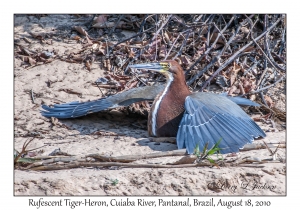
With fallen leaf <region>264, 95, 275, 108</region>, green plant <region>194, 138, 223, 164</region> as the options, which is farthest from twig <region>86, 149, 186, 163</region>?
fallen leaf <region>264, 95, 275, 108</region>

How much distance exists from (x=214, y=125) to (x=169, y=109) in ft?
1.87

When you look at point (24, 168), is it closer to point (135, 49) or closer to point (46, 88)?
point (46, 88)

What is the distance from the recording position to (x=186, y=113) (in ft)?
19.8

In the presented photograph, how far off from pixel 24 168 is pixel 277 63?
157 inches

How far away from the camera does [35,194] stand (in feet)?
14.7

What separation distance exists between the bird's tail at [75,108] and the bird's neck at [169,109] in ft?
2.14

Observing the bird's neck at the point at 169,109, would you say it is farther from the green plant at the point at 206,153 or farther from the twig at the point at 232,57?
the twig at the point at 232,57

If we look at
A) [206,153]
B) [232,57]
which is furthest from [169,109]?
[232,57]

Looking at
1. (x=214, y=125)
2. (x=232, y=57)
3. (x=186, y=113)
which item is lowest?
(x=214, y=125)

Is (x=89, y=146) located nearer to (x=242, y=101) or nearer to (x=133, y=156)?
(x=133, y=156)

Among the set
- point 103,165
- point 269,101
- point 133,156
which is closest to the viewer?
point 103,165

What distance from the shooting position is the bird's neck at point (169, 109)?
618cm

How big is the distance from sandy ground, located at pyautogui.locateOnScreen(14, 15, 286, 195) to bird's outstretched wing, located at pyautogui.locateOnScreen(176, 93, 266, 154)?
0.18 m

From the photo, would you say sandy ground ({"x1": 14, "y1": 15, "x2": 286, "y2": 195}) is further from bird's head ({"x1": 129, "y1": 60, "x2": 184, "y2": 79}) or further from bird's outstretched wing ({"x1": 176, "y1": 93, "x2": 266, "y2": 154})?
bird's head ({"x1": 129, "y1": 60, "x2": 184, "y2": 79})
